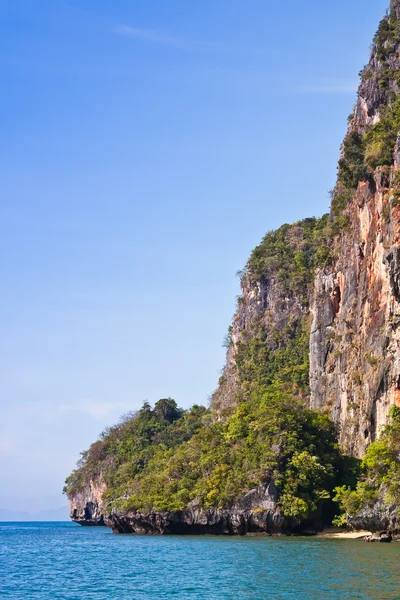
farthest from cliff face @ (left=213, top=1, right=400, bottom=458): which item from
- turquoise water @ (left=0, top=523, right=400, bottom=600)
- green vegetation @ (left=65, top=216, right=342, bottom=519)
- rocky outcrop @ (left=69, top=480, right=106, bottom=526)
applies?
rocky outcrop @ (left=69, top=480, right=106, bottom=526)

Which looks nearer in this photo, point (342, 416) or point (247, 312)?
point (342, 416)

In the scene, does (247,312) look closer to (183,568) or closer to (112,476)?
(112,476)

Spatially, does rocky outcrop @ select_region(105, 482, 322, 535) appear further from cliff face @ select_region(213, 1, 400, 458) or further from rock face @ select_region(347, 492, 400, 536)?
cliff face @ select_region(213, 1, 400, 458)

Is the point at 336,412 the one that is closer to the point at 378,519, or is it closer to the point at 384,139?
the point at 378,519

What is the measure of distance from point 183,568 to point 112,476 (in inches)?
2551

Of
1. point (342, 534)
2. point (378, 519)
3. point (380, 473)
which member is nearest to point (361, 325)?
point (380, 473)

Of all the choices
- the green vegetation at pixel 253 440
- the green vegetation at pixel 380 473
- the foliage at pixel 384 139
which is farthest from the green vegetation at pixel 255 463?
the foliage at pixel 384 139

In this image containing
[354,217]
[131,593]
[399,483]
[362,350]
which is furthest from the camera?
[354,217]

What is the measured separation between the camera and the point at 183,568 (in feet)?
109

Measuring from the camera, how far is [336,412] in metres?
63.6

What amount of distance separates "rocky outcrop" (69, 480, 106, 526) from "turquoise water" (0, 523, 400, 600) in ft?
188

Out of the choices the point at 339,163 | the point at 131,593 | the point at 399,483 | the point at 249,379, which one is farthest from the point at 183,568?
the point at 249,379

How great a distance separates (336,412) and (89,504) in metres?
54.3

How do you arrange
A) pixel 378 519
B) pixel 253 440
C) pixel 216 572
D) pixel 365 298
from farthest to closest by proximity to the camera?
pixel 365 298, pixel 253 440, pixel 378 519, pixel 216 572
